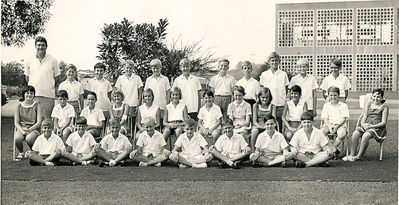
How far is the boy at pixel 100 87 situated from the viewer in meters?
6.86

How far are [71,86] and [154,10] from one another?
1.49 meters

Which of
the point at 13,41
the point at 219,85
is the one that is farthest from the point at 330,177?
the point at 13,41

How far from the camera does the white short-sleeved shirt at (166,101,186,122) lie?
6.41 metres

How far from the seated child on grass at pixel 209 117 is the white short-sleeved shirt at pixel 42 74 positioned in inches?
79.1

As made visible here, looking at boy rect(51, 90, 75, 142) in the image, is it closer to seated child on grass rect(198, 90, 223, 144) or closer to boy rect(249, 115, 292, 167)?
seated child on grass rect(198, 90, 223, 144)

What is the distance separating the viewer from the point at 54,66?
6703 mm

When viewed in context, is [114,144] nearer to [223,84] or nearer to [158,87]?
[158,87]

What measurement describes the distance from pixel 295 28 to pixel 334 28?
2.67 ft

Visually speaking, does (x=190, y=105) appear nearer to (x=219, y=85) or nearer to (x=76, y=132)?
(x=219, y=85)

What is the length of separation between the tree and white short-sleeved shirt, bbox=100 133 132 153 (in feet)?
14.5

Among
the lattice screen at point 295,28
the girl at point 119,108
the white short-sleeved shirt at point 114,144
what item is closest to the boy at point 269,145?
the white short-sleeved shirt at point 114,144

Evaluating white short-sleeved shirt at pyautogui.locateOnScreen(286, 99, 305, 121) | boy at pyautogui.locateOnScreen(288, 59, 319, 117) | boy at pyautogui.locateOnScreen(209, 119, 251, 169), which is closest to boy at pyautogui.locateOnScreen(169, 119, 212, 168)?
boy at pyautogui.locateOnScreen(209, 119, 251, 169)

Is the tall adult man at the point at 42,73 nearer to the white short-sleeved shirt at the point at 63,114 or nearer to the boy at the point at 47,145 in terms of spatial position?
the white short-sleeved shirt at the point at 63,114

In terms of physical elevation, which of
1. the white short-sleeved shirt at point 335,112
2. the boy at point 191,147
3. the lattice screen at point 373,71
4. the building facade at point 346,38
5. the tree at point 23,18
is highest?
the tree at point 23,18
